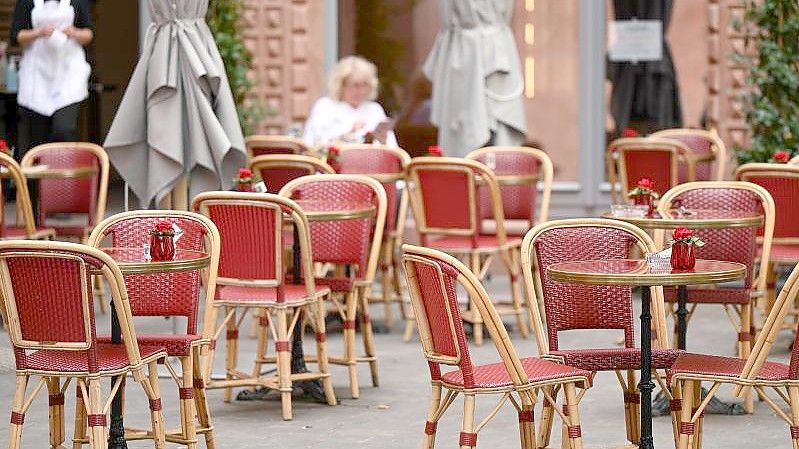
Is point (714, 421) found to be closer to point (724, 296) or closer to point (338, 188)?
point (724, 296)

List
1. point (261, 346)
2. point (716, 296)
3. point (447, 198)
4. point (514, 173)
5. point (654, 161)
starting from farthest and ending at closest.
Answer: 1. point (654, 161)
2. point (514, 173)
3. point (447, 198)
4. point (261, 346)
5. point (716, 296)

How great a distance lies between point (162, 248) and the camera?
6.03m

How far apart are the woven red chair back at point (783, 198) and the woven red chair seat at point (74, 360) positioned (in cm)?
367

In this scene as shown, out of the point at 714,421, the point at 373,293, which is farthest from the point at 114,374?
the point at 373,293

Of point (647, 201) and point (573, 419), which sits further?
point (647, 201)

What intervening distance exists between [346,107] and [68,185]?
197cm

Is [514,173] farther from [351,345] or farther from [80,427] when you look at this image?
[80,427]

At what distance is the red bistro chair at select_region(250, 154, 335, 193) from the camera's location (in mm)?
8875

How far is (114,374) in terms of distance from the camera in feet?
18.4

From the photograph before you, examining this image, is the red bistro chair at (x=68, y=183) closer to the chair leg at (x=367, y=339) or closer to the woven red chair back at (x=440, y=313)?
the chair leg at (x=367, y=339)

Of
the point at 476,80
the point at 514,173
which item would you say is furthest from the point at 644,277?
the point at 476,80

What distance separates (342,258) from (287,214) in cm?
84

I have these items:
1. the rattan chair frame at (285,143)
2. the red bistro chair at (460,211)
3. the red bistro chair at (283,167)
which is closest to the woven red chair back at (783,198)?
the red bistro chair at (460,211)

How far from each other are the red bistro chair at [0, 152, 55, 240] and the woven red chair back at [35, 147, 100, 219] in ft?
0.87
